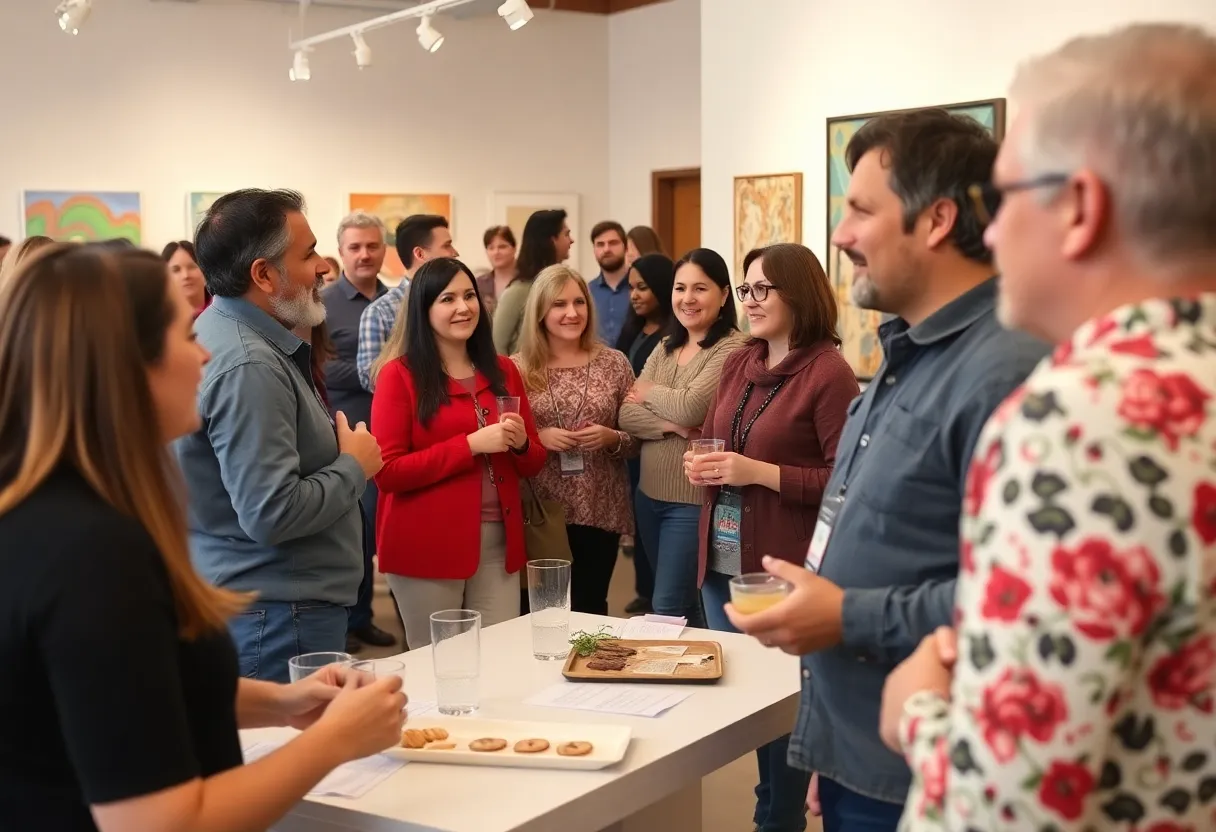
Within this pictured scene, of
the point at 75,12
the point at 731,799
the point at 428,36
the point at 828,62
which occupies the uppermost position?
the point at 75,12

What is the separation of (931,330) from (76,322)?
46.7 inches

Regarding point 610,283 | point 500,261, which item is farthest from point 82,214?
point 610,283

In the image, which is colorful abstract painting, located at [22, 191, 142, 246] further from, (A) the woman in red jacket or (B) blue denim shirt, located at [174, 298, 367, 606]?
(B) blue denim shirt, located at [174, 298, 367, 606]

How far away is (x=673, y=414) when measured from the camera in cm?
424

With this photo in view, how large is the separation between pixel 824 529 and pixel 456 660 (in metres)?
0.74

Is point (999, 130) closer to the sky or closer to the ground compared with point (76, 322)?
closer to the sky

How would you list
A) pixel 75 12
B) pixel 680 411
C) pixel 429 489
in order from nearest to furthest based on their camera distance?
pixel 429 489 < pixel 680 411 < pixel 75 12

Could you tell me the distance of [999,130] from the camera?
5074mm

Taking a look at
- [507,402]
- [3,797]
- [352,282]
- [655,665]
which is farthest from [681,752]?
[352,282]

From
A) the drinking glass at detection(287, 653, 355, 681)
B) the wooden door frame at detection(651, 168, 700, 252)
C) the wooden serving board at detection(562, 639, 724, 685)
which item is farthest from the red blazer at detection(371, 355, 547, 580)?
the wooden door frame at detection(651, 168, 700, 252)

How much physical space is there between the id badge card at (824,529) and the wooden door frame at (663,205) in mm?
8090

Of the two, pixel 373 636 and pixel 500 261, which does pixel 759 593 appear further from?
pixel 500 261

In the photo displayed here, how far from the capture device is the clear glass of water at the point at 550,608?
264 centimetres

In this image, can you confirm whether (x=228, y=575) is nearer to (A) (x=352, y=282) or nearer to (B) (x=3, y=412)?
(B) (x=3, y=412)
